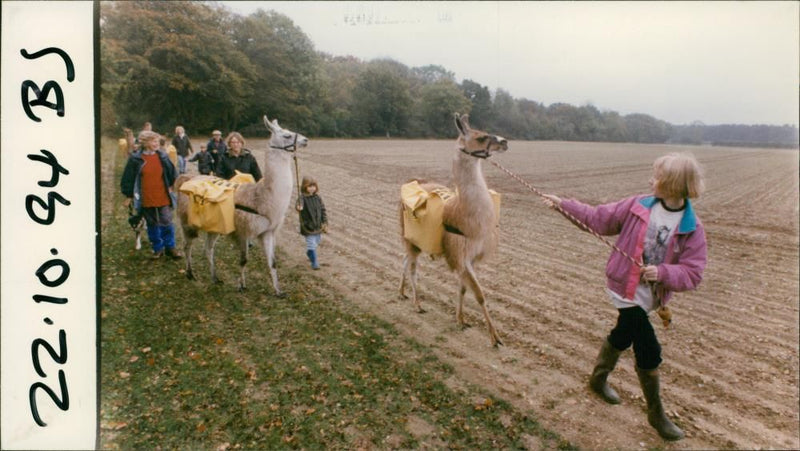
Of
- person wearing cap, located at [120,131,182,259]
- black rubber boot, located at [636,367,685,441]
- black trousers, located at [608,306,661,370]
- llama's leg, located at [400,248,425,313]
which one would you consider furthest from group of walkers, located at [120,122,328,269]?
black rubber boot, located at [636,367,685,441]

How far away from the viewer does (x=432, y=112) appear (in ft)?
16.5

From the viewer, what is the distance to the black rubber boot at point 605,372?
2739 mm

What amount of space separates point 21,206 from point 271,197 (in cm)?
258

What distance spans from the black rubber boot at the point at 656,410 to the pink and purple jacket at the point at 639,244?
0.53 meters

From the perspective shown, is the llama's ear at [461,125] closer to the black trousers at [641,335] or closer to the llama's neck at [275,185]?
the black trousers at [641,335]

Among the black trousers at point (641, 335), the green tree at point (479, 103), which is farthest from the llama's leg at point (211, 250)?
the black trousers at point (641, 335)

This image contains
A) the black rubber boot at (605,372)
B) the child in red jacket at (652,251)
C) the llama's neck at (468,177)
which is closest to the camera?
the child in red jacket at (652,251)

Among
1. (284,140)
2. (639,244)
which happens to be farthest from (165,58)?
(639,244)

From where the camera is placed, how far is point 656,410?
2541mm

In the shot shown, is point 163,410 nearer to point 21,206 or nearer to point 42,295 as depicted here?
point 42,295

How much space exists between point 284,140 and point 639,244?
3177 mm

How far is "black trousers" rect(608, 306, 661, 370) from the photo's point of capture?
2.41 meters

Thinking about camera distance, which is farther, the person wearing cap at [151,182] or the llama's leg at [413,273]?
the person wearing cap at [151,182]

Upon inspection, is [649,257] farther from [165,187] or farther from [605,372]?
[165,187]
